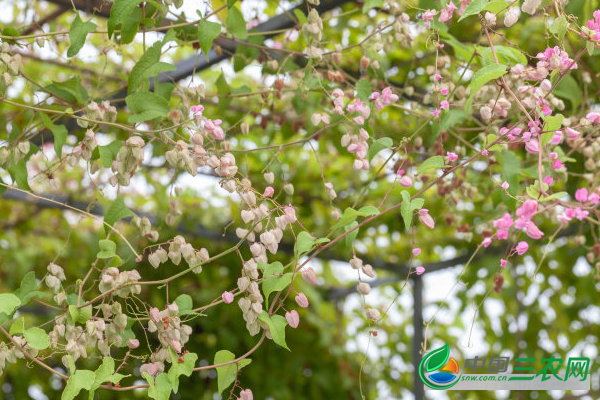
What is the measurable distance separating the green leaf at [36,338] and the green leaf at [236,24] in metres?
0.54

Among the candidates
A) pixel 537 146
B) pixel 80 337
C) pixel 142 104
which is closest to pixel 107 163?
pixel 142 104

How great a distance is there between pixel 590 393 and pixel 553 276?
40 centimetres

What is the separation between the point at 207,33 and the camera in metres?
1.01

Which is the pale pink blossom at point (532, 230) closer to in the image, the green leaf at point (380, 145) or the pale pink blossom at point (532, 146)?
the pale pink blossom at point (532, 146)

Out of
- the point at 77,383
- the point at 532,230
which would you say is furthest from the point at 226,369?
the point at 532,230

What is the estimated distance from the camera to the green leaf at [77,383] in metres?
0.87

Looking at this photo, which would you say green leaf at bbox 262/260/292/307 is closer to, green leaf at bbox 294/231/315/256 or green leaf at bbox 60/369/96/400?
green leaf at bbox 294/231/315/256

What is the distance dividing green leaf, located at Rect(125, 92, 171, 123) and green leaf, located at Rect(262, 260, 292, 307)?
28cm

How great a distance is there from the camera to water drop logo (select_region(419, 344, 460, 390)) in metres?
1.52

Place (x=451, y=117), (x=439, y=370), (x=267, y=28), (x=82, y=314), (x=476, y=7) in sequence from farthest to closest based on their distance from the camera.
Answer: (x=439, y=370)
(x=267, y=28)
(x=451, y=117)
(x=82, y=314)
(x=476, y=7)

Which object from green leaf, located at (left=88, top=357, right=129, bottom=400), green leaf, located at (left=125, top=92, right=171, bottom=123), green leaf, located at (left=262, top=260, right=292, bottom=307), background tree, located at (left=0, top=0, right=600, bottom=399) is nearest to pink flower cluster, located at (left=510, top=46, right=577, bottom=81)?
background tree, located at (left=0, top=0, right=600, bottom=399)

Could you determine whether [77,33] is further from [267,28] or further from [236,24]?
[267,28]

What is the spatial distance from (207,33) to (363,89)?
0.30 m

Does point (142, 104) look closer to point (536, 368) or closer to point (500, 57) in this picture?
point (500, 57)
